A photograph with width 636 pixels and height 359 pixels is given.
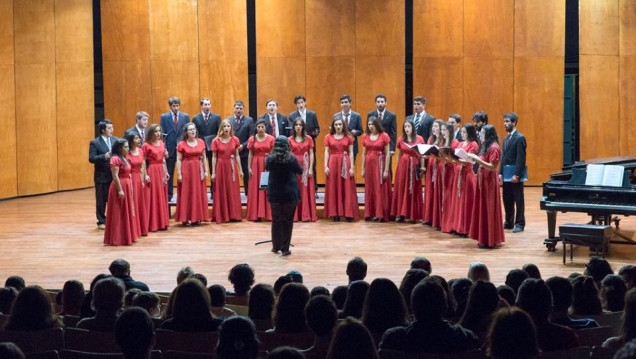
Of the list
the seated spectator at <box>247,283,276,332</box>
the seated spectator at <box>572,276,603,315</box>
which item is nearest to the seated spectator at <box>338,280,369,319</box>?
the seated spectator at <box>247,283,276,332</box>

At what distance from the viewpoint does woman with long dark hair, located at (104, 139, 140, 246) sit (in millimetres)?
10483

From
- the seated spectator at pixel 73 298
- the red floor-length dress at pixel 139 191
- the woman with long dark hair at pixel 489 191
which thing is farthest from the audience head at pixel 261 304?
the red floor-length dress at pixel 139 191

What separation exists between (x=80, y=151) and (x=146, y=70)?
182 centimetres

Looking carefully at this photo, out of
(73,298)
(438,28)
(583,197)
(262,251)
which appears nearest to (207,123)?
(262,251)

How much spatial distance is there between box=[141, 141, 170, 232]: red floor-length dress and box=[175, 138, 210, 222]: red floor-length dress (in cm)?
34

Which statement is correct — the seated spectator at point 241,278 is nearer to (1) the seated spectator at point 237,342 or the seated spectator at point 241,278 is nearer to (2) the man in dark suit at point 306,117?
(1) the seated spectator at point 237,342

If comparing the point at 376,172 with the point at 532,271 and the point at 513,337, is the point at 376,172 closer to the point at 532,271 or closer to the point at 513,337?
the point at 532,271

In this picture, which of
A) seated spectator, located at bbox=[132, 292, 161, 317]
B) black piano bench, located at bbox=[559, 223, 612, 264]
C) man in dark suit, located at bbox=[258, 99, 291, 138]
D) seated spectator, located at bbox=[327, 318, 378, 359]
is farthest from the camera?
man in dark suit, located at bbox=[258, 99, 291, 138]

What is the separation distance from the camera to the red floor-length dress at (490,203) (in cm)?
1009

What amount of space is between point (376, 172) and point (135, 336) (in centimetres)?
834

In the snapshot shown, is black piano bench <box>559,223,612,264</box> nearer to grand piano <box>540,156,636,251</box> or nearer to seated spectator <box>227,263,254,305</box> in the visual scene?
grand piano <box>540,156,636,251</box>

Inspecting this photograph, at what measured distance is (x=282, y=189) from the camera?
9.79 meters

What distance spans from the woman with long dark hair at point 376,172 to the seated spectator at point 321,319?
7.43m

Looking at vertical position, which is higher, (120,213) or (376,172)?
(376,172)
